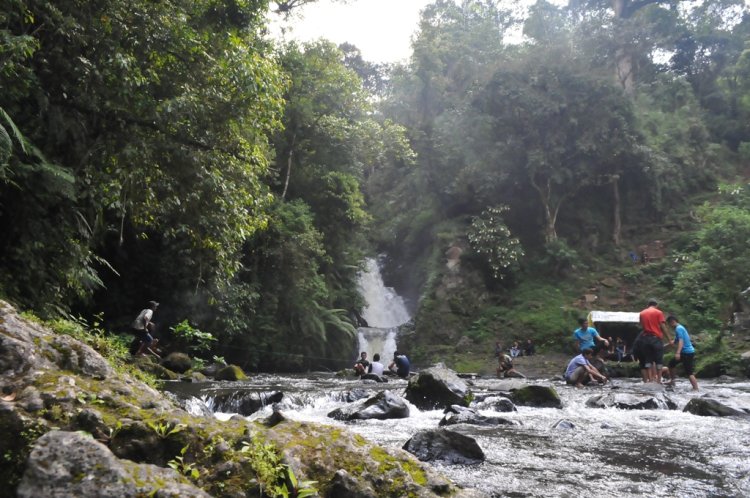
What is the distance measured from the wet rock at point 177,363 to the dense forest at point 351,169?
133cm

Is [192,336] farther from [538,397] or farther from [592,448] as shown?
[592,448]

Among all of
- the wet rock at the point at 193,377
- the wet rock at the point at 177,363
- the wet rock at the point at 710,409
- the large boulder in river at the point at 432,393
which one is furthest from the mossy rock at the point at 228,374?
the wet rock at the point at 710,409

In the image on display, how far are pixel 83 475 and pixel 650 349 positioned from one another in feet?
44.0

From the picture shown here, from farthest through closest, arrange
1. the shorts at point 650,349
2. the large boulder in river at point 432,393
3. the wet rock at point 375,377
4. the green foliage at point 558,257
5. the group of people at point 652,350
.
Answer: the green foliage at point 558,257 < the wet rock at point 375,377 < the shorts at point 650,349 < the group of people at point 652,350 < the large boulder in river at point 432,393

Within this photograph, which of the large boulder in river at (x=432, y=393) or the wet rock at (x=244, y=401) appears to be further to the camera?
the large boulder in river at (x=432, y=393)

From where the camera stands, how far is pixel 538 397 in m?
Result: 11.3

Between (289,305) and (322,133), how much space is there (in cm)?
841

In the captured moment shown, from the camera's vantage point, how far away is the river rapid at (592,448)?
16.5 ft

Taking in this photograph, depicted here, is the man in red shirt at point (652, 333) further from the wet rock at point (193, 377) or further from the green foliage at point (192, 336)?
the wet rock at point (193, 377)

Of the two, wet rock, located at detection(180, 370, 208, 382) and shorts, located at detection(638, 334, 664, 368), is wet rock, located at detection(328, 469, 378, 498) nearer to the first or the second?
wet rock, located at detection(180, 370, 208, 382)

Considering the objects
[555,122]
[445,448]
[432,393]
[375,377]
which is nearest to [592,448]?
[445,448]

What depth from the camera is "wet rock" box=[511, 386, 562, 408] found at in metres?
11.1

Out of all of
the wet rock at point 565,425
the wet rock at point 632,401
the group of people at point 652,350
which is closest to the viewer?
the wet rock at point 565,425

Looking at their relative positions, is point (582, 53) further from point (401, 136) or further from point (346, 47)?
point (346, 47)
